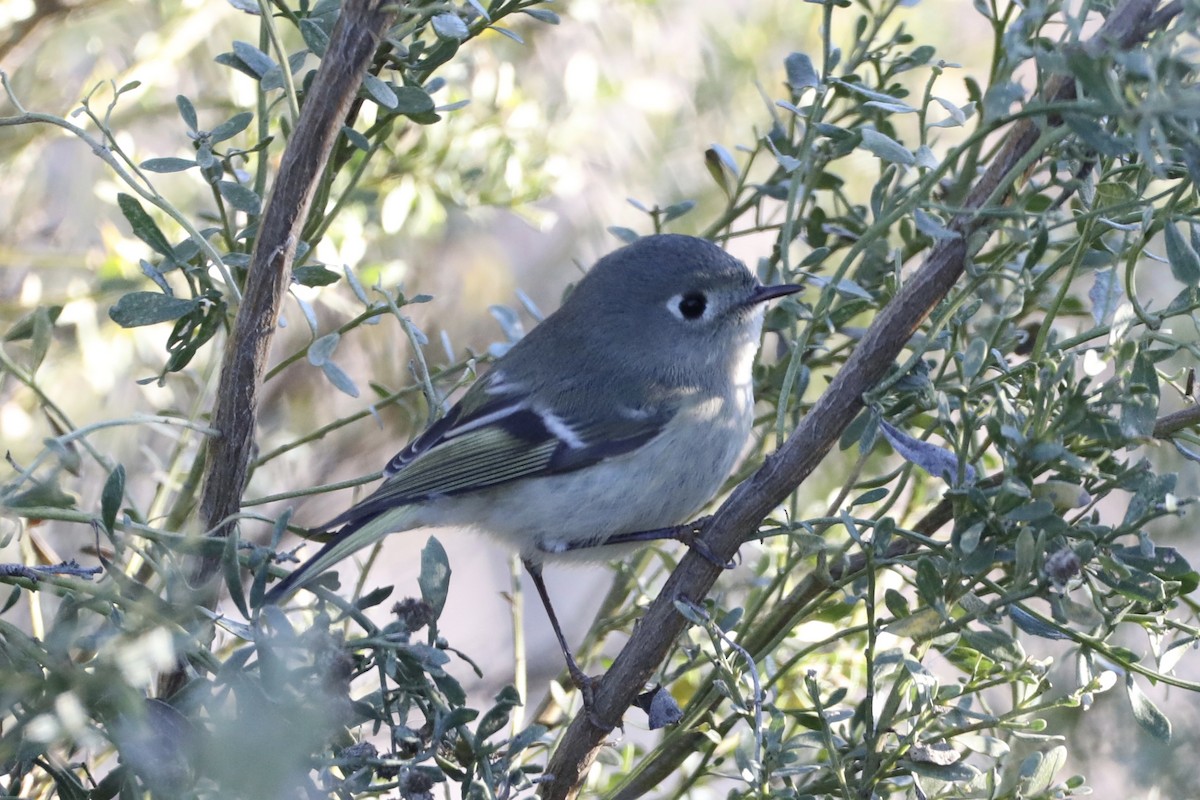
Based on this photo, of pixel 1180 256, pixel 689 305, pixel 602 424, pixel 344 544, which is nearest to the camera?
pixel 1180 256

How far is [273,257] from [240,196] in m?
0.13

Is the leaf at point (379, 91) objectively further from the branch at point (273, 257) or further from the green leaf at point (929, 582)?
the green leaf at point (929, 582)

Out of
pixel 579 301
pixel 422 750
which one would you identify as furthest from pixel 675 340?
pixel 422 750

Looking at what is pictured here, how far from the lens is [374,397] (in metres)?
1.93

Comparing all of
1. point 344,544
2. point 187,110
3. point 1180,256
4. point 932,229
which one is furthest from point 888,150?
point 344,544

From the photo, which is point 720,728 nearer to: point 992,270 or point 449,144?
point 992,270

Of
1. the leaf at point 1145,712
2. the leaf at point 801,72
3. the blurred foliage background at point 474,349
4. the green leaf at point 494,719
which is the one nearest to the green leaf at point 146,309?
the blurred foliage background at point 474,349

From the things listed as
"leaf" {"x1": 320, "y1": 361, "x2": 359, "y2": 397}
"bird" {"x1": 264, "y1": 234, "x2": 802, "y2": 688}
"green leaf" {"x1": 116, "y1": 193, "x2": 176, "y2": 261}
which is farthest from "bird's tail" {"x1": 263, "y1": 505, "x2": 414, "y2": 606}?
"green leaf" {"x1": 116, "y1": 193, "x2": 176, "y2": 261}

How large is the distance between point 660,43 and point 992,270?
121cm

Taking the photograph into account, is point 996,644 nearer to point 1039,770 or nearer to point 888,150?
point 1039,770

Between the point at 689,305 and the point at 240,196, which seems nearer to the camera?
the point at 240,196

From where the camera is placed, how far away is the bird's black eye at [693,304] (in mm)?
1515

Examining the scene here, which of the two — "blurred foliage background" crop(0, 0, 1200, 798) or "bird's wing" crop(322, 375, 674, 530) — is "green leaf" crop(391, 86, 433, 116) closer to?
"blurred foliage background" crop(0, 0, 1200, 798)

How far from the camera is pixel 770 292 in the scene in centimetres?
127
